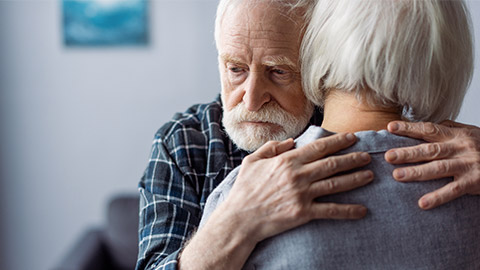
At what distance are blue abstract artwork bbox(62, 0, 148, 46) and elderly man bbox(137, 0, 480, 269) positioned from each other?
238 centimetres

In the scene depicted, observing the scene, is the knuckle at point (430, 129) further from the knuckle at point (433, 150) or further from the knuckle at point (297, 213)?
the knuckle at point (297, 213)

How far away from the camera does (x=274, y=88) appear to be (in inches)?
53.2

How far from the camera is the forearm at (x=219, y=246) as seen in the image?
0.99 m

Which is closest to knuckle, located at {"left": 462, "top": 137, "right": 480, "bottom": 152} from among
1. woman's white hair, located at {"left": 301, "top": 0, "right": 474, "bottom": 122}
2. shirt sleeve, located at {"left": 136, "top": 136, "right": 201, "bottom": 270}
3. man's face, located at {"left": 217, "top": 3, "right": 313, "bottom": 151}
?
woman's white hair, located at {"left": 301, "top": 0, "right": 474, "bottom": 122}

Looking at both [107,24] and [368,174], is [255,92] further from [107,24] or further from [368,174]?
[107,24]

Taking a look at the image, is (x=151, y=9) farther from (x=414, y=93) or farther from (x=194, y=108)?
(x=414, y=93)

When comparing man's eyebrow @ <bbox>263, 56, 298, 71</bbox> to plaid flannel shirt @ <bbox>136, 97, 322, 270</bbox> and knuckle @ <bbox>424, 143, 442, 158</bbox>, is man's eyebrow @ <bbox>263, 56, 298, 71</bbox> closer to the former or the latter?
plaid flannel shirt @ <bbox>136, 97, 322, 270</bbox>

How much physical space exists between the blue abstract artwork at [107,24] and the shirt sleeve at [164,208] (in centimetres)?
250

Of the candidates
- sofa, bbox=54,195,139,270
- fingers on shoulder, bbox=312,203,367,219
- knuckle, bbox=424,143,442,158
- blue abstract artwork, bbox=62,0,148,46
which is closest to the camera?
fingers on shoulder, bbox=312,203,367,219

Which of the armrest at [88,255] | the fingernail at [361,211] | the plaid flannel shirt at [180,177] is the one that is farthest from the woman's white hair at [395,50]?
the armrest at [88,255]

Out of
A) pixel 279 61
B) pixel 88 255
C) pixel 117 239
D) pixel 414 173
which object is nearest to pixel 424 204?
pixel 414 173

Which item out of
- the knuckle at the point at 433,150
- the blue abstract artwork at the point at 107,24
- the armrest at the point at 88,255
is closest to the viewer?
the knuckle at the point at 433,150

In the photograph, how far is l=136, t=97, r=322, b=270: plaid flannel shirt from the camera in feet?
4.39

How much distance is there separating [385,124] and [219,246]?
41cm
